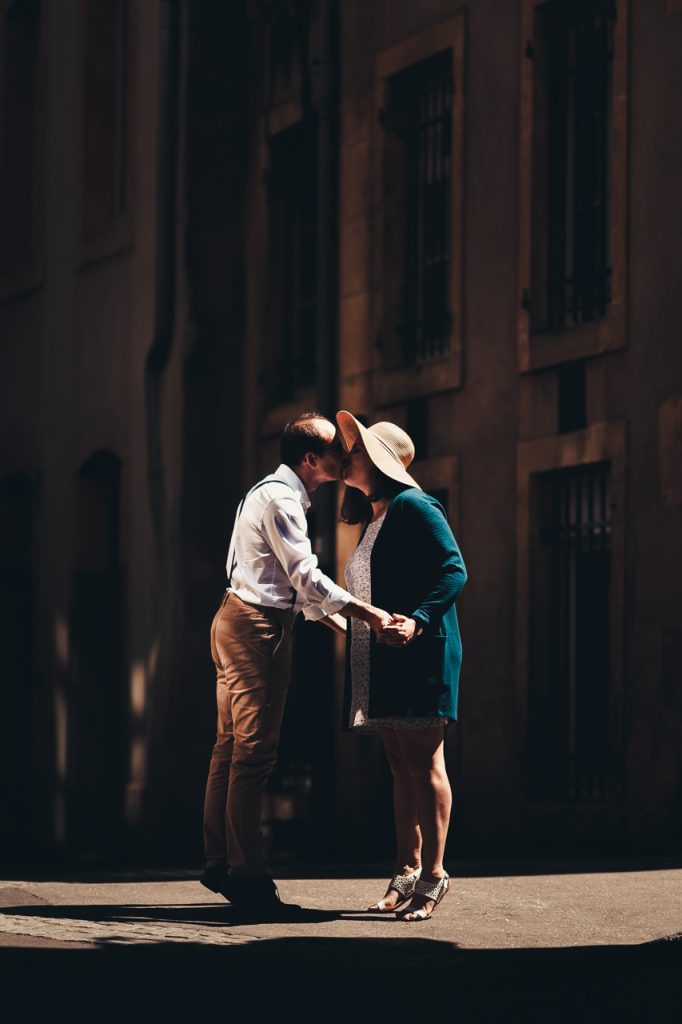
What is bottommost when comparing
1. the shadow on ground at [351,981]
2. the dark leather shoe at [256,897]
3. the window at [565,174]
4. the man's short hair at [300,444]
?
the shadow on ground at [351,981]

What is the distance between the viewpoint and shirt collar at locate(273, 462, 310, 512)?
8.11m

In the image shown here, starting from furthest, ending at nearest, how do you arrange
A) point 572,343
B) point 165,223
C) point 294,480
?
point 165,223 < point 572,343 < point 294,480

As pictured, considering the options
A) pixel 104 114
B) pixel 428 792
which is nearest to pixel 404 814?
pixel 428 792

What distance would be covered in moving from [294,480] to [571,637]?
202 inches

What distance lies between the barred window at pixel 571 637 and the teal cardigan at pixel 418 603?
15.8ft

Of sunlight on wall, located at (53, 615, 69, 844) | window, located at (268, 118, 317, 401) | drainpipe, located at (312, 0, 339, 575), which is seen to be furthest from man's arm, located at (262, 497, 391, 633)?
sunlight on wall, located at (53, 615, 69, 844)

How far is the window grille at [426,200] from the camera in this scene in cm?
1451

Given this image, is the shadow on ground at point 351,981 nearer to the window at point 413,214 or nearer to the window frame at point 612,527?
the window frame at point 612,527

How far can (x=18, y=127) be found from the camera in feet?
66.2

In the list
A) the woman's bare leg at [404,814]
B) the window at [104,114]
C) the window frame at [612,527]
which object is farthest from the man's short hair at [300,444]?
the window at [104,114]

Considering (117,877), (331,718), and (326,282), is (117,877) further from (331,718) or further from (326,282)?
(326,282)

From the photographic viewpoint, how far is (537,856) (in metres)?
12.5

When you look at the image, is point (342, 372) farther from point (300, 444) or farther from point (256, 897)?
point (256, 897)

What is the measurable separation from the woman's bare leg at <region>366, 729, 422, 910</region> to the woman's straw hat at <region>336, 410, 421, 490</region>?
0.96 meters
